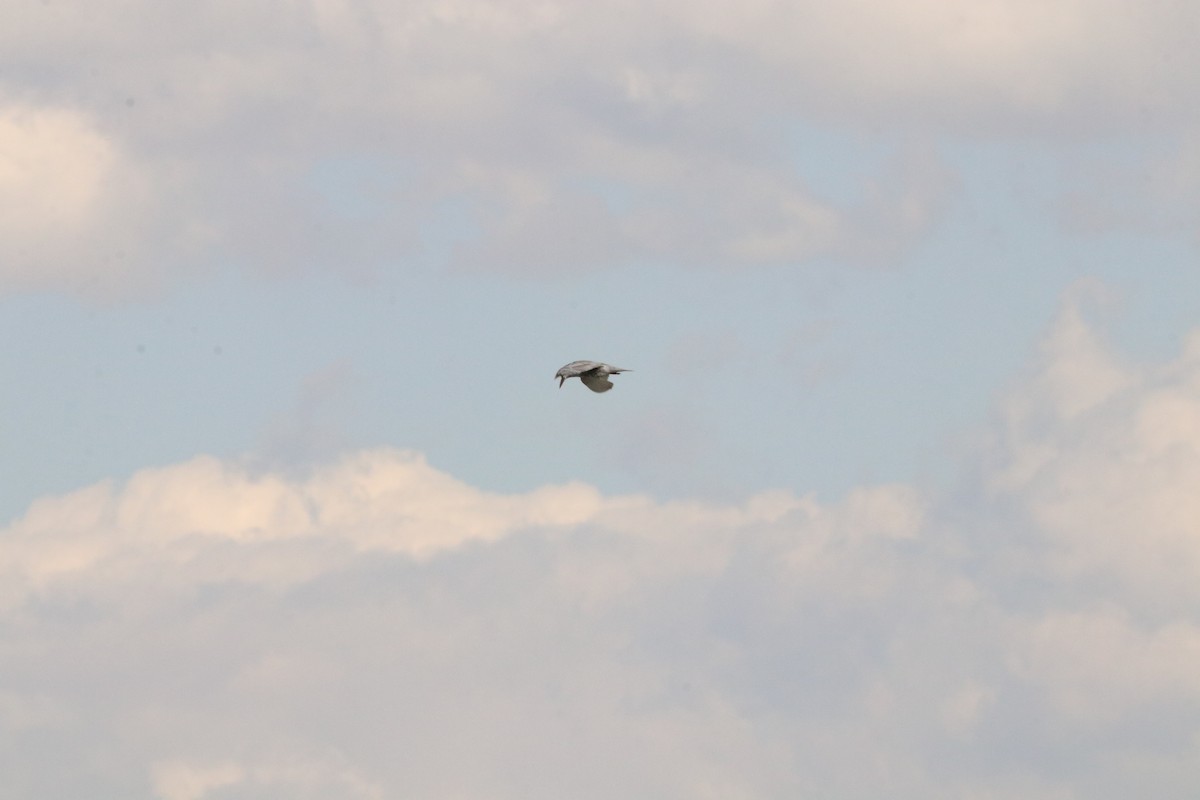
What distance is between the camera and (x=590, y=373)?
15650 centimetres

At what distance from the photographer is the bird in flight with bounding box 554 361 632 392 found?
154375mm

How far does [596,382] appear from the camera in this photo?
158000 millimetres

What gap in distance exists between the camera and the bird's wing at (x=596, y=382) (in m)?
157

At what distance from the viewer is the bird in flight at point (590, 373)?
6078 inches

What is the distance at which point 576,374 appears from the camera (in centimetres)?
15525

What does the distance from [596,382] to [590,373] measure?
163 cm

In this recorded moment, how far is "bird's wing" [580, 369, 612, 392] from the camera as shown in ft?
516
